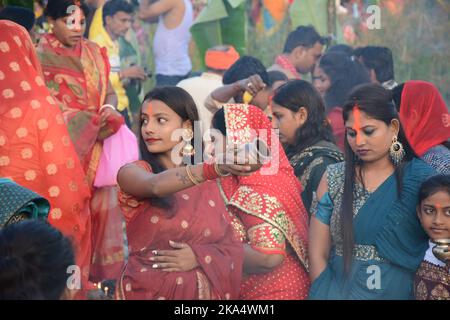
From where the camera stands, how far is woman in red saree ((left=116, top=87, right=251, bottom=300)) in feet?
11.7

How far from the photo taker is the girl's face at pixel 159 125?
12.6 ft

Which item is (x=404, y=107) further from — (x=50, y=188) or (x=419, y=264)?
(x=50, y=188)

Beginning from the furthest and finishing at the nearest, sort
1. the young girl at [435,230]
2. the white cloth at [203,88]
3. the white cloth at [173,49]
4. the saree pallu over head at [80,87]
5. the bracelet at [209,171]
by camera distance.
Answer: the white cloth at [173,49], the white cloth at [203,88], the saree pallu over head at [80,87], the young girl at [435,230], the bracelet at [209,171]

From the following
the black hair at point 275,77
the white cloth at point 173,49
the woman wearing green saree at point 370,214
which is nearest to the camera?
the woman wearing green saree at point 370,214

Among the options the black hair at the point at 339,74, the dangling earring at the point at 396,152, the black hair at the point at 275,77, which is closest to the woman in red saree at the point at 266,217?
the dangling earring at the point at 396,152

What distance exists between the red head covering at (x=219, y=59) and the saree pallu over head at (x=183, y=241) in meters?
2.72

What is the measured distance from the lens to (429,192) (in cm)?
398

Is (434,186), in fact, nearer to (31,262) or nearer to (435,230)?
(435,230)

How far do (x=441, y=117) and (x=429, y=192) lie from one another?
28.4 inches

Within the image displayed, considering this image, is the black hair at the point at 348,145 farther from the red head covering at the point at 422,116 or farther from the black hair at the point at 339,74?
the black hair at the point at 339,74

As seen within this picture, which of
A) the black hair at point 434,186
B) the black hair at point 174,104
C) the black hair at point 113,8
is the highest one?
the black hair at point 113,8

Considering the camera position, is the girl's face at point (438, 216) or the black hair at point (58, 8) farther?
the black hair at point (58, 8)
